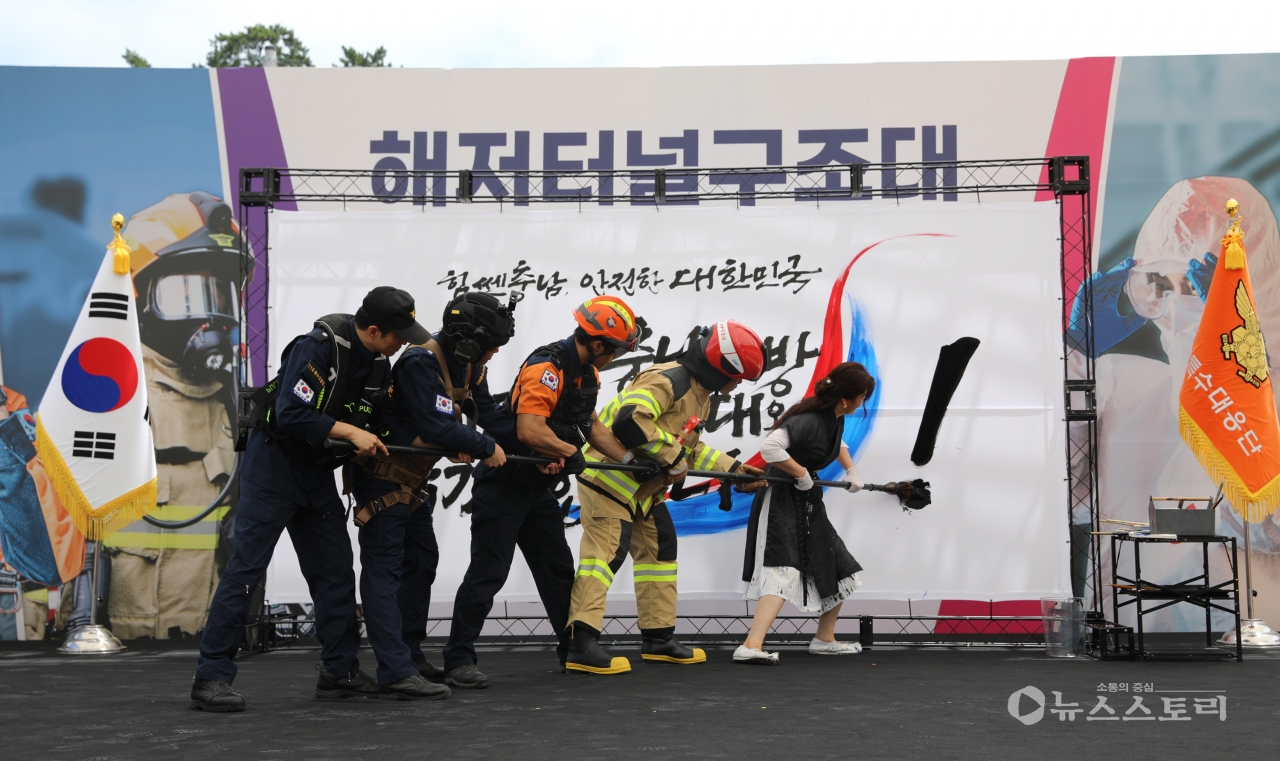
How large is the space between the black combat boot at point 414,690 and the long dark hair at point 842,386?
2.26 metres

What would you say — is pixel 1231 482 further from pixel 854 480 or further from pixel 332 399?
pixel 332 399

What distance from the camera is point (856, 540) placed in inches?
246

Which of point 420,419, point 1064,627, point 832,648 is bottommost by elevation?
point 832,648

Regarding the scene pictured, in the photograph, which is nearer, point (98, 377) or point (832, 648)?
point (832, 648)

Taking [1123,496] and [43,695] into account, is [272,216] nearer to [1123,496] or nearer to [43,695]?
[43,695]

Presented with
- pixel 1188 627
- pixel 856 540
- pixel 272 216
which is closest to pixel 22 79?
pixel 272 216

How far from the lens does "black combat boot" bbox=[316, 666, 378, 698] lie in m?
4.30

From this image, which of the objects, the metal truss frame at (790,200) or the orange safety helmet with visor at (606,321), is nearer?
the orange safety helmet with visor at (606,321)

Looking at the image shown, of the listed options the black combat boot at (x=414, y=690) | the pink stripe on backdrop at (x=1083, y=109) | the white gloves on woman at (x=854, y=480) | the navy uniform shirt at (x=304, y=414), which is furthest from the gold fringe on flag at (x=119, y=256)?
the pink stripe on backdrop at (x=1083, y=109)

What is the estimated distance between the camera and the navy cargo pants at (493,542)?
182 inches

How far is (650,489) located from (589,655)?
33.6 inches

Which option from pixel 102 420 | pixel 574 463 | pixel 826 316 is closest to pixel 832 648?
pixel 826 316

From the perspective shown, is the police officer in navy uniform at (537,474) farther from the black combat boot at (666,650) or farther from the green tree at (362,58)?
the green tree at (362,58)

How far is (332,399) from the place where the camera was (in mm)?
4086
